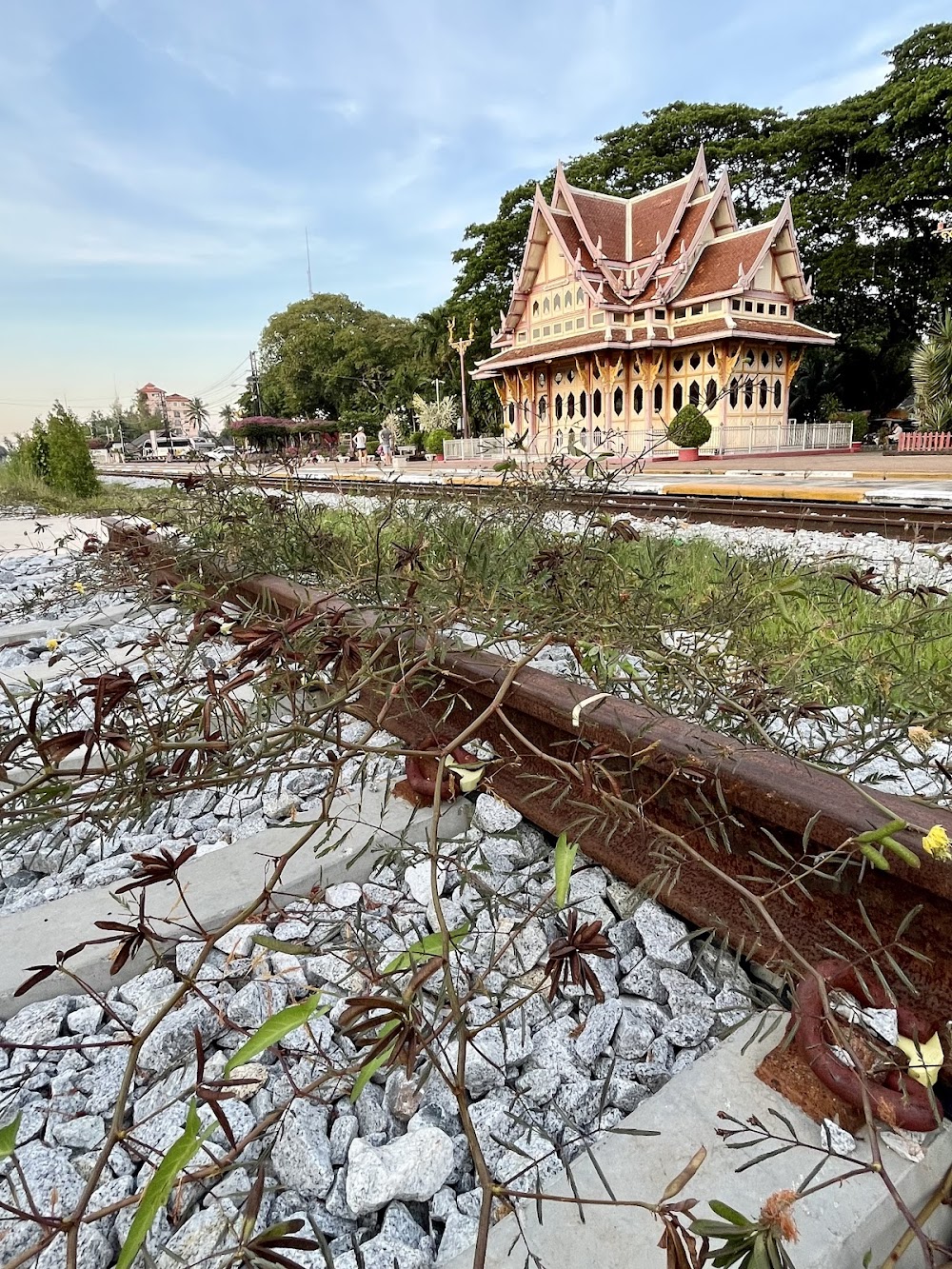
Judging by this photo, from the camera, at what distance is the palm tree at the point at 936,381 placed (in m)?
23.1

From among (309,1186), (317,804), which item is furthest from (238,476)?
(309,1186)

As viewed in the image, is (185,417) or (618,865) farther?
(185,417)

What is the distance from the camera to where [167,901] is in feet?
6.23

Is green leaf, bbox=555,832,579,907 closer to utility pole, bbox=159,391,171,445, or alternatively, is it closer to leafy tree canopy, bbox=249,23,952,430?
utility pole, bbox=159,391,171,445

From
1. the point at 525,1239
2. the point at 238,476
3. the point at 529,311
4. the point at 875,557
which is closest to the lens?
the point at 525,1239

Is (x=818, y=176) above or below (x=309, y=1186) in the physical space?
above

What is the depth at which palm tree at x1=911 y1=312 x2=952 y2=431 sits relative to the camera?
2306cm

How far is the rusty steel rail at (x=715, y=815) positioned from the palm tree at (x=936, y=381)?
2644 centimetres

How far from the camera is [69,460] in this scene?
1516cm

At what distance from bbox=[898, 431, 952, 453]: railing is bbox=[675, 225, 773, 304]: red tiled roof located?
7.56 m

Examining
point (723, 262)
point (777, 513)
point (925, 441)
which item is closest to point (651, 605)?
point (777, 513)

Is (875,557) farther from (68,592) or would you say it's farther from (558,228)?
(558,228)

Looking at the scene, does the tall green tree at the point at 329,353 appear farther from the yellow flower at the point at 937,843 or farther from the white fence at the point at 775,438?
the yellow flower at the point at 937,843

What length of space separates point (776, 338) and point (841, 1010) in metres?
26.4
